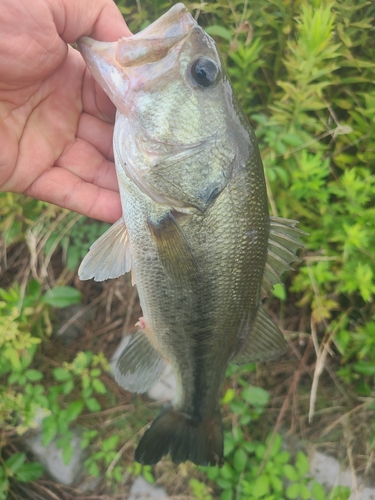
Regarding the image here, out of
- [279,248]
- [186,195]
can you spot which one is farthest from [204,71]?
[279,248]

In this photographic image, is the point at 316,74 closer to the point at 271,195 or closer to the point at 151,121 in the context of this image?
the point at 271,195

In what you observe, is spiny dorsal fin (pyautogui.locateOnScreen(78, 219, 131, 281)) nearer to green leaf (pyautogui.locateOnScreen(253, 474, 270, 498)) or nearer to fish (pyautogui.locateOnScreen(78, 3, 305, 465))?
fish (pyautogui.locateOnScreen(78, 3, 305, 465))

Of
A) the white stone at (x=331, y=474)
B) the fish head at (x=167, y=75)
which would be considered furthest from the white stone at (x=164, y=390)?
the fish head at (x=167, y=75)

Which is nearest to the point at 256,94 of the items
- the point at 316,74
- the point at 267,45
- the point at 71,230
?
the point at 267,45

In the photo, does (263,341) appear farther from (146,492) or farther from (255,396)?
(146,492)

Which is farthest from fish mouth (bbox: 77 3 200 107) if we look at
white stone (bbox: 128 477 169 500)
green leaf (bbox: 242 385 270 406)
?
white stone (bbox: 128 477 169 500)

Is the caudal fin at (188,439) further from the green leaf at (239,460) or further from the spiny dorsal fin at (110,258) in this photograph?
the spiny dorsal fin at (110,258)
